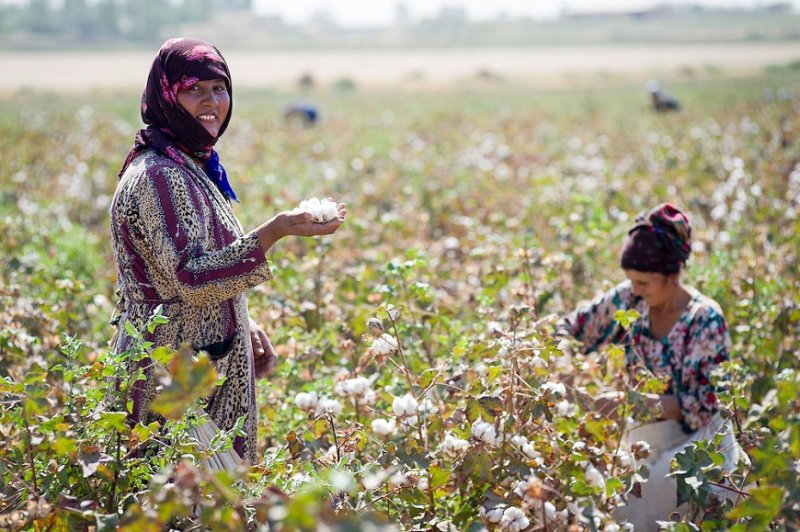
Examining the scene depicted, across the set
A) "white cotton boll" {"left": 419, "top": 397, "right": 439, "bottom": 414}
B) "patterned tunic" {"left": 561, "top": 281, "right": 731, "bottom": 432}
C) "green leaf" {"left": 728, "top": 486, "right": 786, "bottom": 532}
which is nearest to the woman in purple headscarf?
"white cotton boll" {"left": 419, "top": 397, "right": 439, "bottom": 414}

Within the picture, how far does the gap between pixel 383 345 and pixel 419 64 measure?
53.2 meters

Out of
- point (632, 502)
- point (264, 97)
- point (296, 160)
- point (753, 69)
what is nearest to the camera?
point (632, 502)

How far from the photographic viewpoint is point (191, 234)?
1985 millimetres

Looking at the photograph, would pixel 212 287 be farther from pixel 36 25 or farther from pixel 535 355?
pixel 36 25

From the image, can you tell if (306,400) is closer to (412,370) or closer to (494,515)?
(494,515)

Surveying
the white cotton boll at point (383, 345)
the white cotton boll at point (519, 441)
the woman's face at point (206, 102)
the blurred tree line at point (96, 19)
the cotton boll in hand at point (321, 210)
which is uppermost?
the blurred tree line at point (96, 19)

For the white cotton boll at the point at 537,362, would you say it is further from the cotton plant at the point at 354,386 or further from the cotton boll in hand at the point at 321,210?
the cotton boll in hand at the point at 321,210

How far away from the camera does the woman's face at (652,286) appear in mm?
2787

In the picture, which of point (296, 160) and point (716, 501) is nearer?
point (716, 501)

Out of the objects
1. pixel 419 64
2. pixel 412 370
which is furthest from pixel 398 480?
pixel 419 64

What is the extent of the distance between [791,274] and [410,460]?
8.26ft

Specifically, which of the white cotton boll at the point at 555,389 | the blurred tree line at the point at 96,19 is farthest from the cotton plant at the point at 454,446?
the blurred tree line at the point at 96,19

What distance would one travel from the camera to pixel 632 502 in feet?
8.30

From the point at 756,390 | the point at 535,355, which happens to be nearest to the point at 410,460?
the point at 535,355
